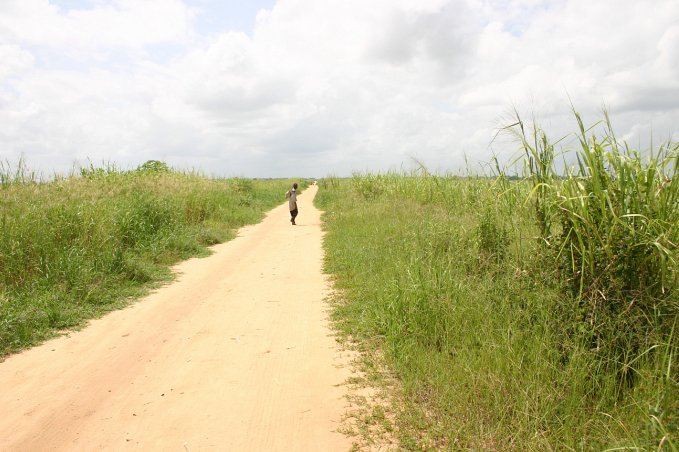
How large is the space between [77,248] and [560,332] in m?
6.99

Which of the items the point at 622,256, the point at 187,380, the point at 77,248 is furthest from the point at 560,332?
the point at 77,248

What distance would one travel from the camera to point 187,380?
3.94 meters

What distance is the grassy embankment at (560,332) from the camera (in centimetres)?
279

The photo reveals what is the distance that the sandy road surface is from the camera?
3.12m

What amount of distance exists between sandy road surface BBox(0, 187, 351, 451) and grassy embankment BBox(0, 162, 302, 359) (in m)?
0.54

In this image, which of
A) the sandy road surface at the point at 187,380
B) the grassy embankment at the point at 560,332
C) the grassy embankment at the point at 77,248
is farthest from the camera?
the grassy embankment at the point at 77,248

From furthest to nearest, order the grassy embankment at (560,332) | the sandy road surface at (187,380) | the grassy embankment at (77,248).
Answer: the grassy embankment at (77,248) < the sandy road surface at (187,380) < the grassy embankment at (560,332)

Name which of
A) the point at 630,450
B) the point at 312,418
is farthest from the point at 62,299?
the point at 630,450

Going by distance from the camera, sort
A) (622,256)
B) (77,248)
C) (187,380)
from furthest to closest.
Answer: (77,248) → (187,380) → (622,256)

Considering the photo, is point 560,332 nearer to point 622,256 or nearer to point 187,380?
point 622,256

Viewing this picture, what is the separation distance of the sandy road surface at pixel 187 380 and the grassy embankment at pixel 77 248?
0.54 m

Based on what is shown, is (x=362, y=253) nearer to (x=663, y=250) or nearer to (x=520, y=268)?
(x=520, y=268)

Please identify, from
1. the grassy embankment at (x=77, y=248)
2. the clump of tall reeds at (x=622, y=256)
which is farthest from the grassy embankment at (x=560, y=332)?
the grassy embankment at (x=77, y=248)

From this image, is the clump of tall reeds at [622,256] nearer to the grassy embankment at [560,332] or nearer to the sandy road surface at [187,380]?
the grassy embankment at [560,332]
